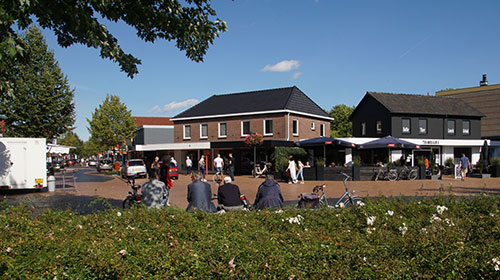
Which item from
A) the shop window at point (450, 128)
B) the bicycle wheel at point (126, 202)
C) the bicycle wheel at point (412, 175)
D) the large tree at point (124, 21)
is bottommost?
the bicycle wheel at point (412, 175)

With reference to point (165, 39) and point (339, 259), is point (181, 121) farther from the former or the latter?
point (339, 259)

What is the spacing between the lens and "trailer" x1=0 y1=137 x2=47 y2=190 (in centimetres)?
1728

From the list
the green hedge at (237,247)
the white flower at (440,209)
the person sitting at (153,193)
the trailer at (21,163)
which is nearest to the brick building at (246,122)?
the trailer at (21,163)

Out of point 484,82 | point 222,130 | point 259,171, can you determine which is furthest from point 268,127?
point 484,82

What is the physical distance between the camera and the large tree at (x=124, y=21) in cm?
671

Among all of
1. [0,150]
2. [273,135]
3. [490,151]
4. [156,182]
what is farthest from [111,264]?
[490,151]

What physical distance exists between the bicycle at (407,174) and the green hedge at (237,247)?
1850cm

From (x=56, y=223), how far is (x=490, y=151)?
41767 millimetres

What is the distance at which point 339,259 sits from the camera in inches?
138

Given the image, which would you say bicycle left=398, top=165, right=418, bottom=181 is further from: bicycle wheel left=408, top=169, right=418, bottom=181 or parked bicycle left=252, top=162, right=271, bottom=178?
parked bicycle left=252, top=162, right=271, bottom=178

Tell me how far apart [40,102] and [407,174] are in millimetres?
24964

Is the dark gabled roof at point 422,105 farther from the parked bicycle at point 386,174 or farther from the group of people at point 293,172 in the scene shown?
the group of people at point 293,172

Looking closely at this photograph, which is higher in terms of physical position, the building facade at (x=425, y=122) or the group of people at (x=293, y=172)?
the building facade at (x=425, y=122)

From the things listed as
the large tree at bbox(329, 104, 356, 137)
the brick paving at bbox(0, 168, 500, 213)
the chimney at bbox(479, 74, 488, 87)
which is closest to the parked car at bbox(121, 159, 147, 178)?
the brick paving at bbox(0, 168, 500, 213)
